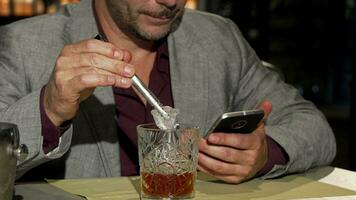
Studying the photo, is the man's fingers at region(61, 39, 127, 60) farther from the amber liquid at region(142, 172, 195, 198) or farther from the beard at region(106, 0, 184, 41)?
the beard at region(106, 0, 184, 41)

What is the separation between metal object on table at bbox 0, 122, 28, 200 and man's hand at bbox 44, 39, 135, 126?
8.6 inches

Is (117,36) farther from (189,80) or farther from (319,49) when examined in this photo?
(319,49)

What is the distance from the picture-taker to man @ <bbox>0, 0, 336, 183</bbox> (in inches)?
56.7

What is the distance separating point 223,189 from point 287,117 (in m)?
0.44

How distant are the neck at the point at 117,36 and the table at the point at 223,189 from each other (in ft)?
1.71

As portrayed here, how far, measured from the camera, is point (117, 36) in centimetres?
198

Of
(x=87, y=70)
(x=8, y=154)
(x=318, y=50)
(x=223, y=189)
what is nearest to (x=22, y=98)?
(x=87, y=70)

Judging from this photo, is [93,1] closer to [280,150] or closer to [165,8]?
[165,8]

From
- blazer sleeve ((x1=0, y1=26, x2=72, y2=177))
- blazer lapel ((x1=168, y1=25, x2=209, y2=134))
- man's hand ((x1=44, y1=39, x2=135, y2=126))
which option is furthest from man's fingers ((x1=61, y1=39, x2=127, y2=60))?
blazer lapel ((x1=168, y1=25, x2=209, y2=134))

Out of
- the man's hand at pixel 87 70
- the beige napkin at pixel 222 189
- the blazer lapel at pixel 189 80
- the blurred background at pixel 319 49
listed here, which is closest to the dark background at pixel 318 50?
the blurred background at pixel 319 49

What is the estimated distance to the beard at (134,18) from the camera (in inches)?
71.1

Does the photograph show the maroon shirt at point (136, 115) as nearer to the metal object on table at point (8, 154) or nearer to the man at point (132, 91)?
the man at point (132, 91)

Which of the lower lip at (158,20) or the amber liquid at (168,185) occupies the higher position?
the lower lip at (158,20)

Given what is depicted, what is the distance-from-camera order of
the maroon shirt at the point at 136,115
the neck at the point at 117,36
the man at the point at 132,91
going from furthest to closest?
the neck at the point at 117,36 < the maroon shirt at the point at 136,115 < the man at the point at 132,91
